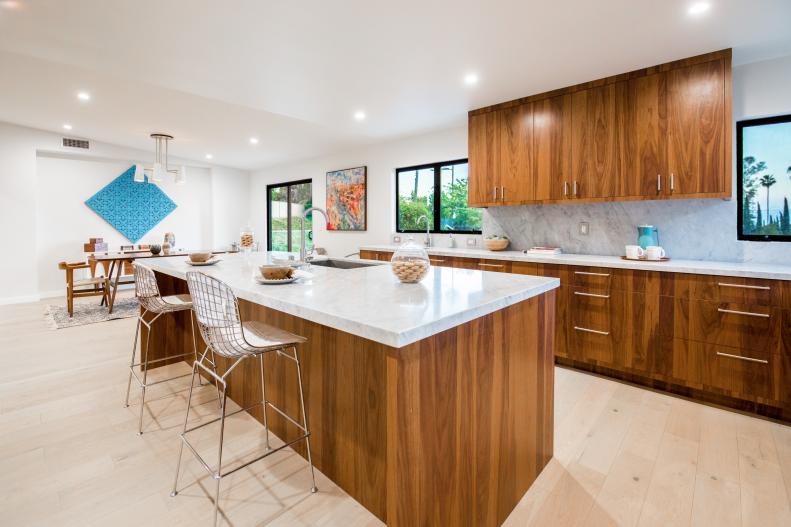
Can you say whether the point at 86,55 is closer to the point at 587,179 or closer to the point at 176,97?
the point at 176,97

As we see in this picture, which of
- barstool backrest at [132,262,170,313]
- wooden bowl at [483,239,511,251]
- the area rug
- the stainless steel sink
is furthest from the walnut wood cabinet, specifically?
the area rug

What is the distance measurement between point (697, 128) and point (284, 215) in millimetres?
7158

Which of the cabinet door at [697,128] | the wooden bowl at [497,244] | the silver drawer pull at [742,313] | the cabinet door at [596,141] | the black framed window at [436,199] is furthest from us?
the black framed window at [436,199]

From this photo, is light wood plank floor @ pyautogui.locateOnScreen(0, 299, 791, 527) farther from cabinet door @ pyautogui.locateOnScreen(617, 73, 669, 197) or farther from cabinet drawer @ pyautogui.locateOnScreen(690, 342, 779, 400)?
cabinet door @ pyautogui.locateOnScreen(617, 73, 669, 197)

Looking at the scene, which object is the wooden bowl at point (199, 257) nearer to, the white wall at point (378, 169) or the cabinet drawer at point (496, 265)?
the cabinet drawer at point (496, 265)

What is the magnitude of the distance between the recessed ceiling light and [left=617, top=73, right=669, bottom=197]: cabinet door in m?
0.75

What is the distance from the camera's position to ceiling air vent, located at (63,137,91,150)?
6193 millimetres

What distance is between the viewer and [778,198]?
2.84m

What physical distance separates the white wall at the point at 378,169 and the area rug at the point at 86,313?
306cm

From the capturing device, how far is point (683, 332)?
2.71 metres

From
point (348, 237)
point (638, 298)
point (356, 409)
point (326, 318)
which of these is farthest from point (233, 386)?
point (348, 237)

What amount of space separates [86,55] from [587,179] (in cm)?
416

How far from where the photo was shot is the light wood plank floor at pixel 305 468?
1628 mm

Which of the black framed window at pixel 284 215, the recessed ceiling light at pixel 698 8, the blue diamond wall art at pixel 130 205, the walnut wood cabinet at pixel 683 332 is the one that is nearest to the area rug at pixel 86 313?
the blue diamond wall art at pixel 130 205
